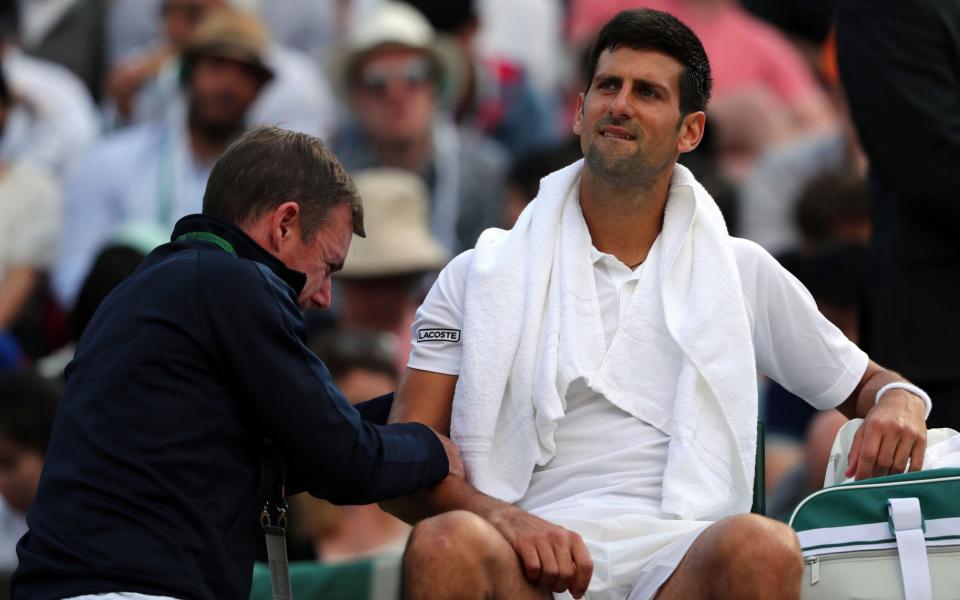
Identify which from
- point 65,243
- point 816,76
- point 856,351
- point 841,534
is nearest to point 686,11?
point 816,76

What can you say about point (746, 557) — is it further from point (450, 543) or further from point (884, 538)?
point (450, 543)

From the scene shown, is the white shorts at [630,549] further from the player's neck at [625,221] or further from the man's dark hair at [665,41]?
the man's dark hair at [665,41]

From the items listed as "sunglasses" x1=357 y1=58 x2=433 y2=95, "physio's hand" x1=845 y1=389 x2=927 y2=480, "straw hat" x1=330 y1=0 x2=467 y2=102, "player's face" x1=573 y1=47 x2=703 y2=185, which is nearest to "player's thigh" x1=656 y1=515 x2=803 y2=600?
"physio's hand" x1=845 y1=389 x2=927 y2=480

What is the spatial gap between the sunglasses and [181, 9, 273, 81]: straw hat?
674 millimetres

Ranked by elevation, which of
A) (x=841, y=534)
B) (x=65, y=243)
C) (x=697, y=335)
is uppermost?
(x=697, y=335)

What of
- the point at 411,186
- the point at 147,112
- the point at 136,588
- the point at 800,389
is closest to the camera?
the point at 136,588

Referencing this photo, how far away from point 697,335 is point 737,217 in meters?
4.67

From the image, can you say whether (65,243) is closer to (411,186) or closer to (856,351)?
(411,186)

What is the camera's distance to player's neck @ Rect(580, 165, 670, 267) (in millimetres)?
4750

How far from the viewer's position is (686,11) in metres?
10.6

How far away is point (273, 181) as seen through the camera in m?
4.21

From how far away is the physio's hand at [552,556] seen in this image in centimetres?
409

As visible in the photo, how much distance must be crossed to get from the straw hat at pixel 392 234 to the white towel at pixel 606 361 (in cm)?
392

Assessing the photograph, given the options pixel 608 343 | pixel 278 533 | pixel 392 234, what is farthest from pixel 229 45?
pixel 278 533
